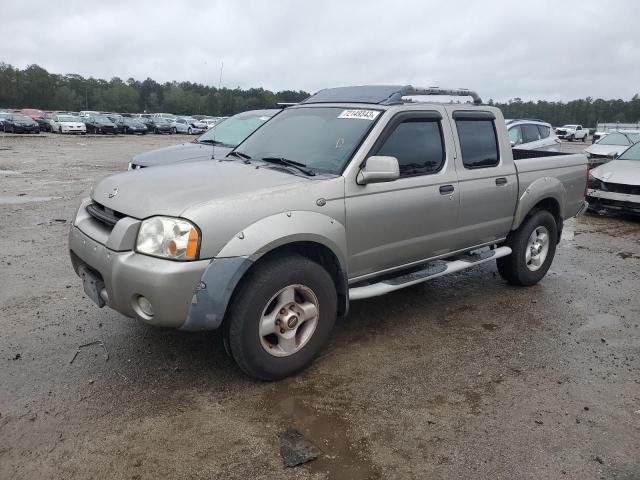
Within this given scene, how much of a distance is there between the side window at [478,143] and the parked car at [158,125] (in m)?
42.7

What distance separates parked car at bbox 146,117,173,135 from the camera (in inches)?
1738

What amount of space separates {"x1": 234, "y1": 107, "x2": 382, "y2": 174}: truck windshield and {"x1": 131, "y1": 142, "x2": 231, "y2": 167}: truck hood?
9.75 feet

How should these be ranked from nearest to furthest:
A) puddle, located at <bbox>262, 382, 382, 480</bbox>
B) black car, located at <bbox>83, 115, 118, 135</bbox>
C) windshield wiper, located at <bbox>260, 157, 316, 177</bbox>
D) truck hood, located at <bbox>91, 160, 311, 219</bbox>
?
puddle, located at <bbox>262, 382, 382, 480</bbox> < truck hood, located at <bbox>91, 160, 311, 219</bbox> < windshield wiper, located at <bbox>260, 157, 316, 177</bbox> < black car, located at <bbox>83, 115, 118, 135</bbox>

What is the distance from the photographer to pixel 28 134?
35469 mm

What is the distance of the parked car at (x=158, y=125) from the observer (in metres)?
44.2

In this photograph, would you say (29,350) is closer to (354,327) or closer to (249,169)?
(249,169)

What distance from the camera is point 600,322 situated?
15.7 ft

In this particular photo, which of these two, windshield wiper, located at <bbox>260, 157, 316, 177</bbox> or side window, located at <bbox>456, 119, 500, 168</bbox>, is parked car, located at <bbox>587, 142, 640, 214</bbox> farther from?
windshield wiper, located at <bbox>260, 157, 316, 177</bbox>

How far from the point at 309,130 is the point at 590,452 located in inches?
117

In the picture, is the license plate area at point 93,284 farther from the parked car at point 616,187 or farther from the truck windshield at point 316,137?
the parked car at point 616,187

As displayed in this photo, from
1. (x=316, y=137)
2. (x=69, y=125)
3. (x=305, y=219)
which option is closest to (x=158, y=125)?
(x=69, y=125)

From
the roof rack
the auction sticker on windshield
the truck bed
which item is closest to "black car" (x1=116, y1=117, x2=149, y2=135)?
the truck bed

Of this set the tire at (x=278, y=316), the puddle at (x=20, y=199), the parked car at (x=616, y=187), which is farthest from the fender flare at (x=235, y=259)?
the parked car at (x=616, y=187)

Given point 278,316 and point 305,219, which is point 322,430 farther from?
point 305,219
